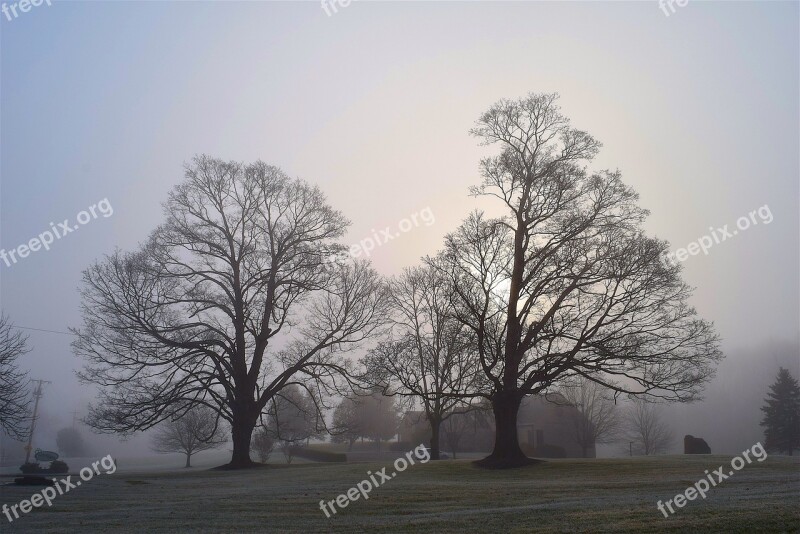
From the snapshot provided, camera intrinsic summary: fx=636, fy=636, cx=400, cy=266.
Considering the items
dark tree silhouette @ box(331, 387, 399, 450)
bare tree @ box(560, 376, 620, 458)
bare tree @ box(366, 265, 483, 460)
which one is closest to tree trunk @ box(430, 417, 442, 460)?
bare tree @ box(366, 265, 483, 460)

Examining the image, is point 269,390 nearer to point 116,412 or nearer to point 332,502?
point 116,412

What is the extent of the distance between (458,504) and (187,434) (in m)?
59.8

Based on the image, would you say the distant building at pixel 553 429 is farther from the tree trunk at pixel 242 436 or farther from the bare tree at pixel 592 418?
the tree trunk at pixel 242 436

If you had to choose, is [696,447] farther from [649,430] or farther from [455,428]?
[649,430]

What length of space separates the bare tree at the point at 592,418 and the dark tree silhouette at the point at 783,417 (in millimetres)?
15000

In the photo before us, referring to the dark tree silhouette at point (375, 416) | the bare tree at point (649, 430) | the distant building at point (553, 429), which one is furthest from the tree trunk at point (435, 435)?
the bare tree at point (649, 430)

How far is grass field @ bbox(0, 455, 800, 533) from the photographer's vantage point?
12.0 meters

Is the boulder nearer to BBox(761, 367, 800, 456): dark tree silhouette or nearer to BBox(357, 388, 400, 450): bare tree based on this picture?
BBox(761, 367, 800, 456): dark tree silhouette

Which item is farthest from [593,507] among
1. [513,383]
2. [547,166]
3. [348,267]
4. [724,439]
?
[724,439]

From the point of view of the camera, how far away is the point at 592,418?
7762 cm

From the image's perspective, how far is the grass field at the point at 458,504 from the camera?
12.0 metres

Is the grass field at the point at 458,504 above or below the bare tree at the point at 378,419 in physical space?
below

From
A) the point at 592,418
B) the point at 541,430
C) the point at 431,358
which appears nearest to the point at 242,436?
the point at 431,358

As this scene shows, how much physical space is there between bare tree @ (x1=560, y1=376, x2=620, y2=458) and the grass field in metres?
48.7
